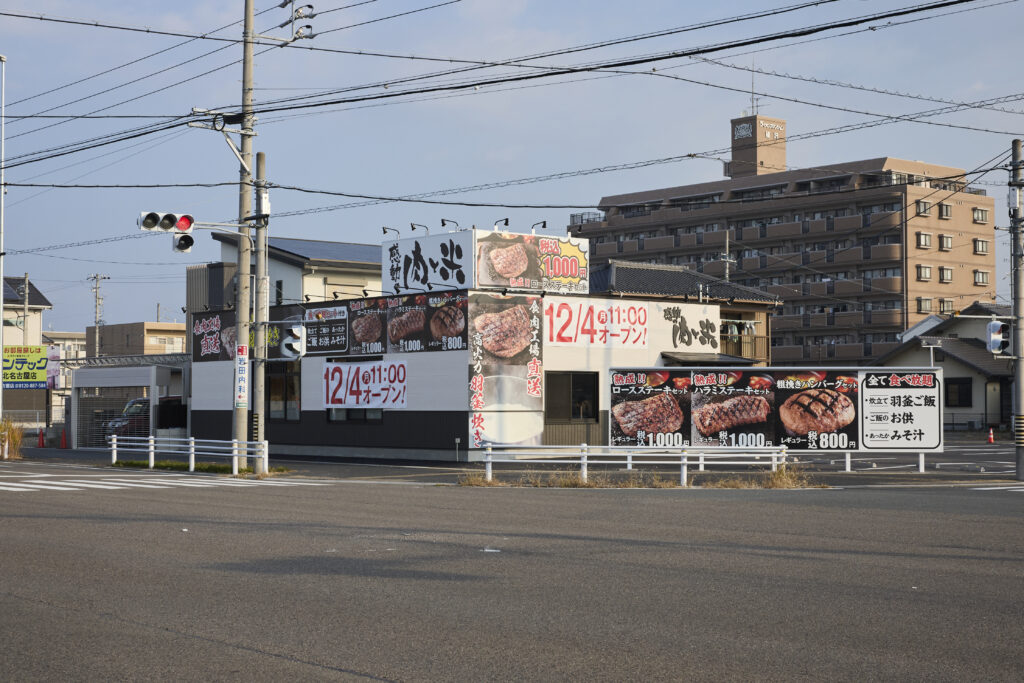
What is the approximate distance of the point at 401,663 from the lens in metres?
6.76

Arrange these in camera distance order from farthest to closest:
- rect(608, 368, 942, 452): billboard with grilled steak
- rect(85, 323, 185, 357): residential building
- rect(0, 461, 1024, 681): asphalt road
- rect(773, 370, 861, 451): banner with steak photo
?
rect(85, 323, 185, 357): residential building, rect(773, 370, 861, 451): banner with steak photo, rect(608, 368, 942, 452): billboard with grilled steak, rect(0, 461, 1024, 681): asphalt road

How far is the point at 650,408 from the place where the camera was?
31.0m

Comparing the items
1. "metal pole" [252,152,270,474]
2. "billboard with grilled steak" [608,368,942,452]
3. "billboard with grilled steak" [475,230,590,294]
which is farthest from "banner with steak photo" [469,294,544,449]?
"metal pole" [252,152,270,474]

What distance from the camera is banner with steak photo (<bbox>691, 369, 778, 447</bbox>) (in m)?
30.3

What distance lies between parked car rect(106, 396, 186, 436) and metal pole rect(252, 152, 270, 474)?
1719 centimetres

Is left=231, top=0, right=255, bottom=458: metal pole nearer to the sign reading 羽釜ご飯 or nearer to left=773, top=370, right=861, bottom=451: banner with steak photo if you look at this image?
left=773, top=370, right=861, bottom=451: banner with steak photo

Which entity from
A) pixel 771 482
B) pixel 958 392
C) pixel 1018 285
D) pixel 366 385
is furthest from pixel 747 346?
pixel 771 482

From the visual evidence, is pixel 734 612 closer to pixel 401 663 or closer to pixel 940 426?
pixel 401 663

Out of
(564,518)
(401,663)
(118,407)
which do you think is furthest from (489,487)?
(118,407)

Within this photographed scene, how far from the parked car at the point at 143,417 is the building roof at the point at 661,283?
62.6 ft

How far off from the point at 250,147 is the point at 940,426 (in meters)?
19.6

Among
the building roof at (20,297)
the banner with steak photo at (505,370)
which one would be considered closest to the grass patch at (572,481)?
the banner with steak photo at (505,370)

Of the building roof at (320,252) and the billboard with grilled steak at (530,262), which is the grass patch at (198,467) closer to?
the billboard with grilled steak at (530,262)

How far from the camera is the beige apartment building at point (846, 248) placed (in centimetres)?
7112
